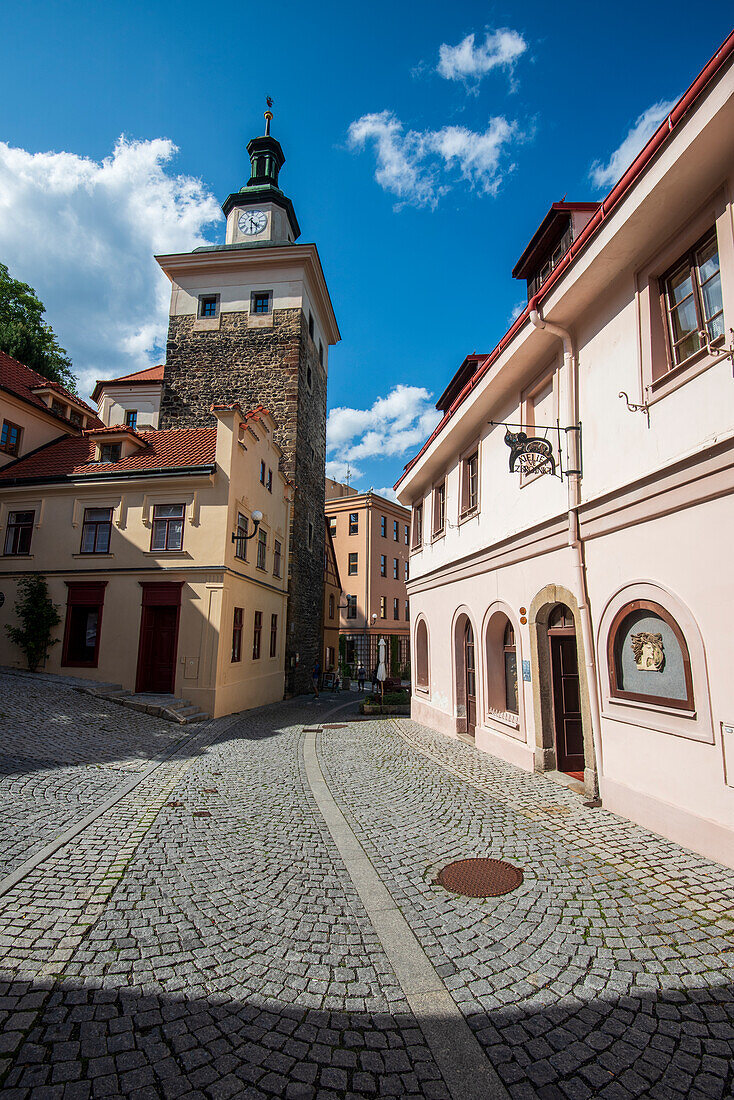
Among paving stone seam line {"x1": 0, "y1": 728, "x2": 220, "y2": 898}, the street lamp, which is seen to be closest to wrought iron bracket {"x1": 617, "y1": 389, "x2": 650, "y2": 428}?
paving stone seam line {"x1": 0, "y1": 728, "x2": 220, "y2": 898}

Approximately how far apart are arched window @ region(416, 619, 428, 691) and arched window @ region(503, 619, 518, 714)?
17.8 feet

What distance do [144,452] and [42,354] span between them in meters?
15.1

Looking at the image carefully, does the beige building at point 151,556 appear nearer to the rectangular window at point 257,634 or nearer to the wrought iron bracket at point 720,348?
the rectangular window at point 257,634

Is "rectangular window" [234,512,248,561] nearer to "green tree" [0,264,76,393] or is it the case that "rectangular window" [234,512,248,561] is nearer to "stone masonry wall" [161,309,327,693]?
"stone masonry wall" [161,309,327,693]

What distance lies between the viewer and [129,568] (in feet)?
56.1

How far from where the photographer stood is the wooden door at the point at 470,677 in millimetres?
12875

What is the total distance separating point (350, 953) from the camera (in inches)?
148

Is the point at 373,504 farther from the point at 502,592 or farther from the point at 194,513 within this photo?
the point at 502,592

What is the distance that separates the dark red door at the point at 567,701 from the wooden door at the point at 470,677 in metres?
3.51

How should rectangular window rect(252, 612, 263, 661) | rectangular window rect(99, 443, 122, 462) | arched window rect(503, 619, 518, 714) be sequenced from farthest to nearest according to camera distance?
rectangular window rect(252, 612, 263, 661) → rectangular window rect(99, 443, 122, 462) → arched window rect(503, 619, 518, 714)

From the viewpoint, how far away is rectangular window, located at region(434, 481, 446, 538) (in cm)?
1538

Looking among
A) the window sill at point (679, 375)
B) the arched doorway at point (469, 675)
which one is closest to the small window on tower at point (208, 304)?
the arched doorway at point (469, 675)

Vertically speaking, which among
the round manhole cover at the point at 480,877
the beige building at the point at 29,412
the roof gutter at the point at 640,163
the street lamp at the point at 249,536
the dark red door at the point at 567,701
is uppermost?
the beige building at the point at 29,412

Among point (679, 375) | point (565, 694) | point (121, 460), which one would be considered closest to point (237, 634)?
point (121, 460)
